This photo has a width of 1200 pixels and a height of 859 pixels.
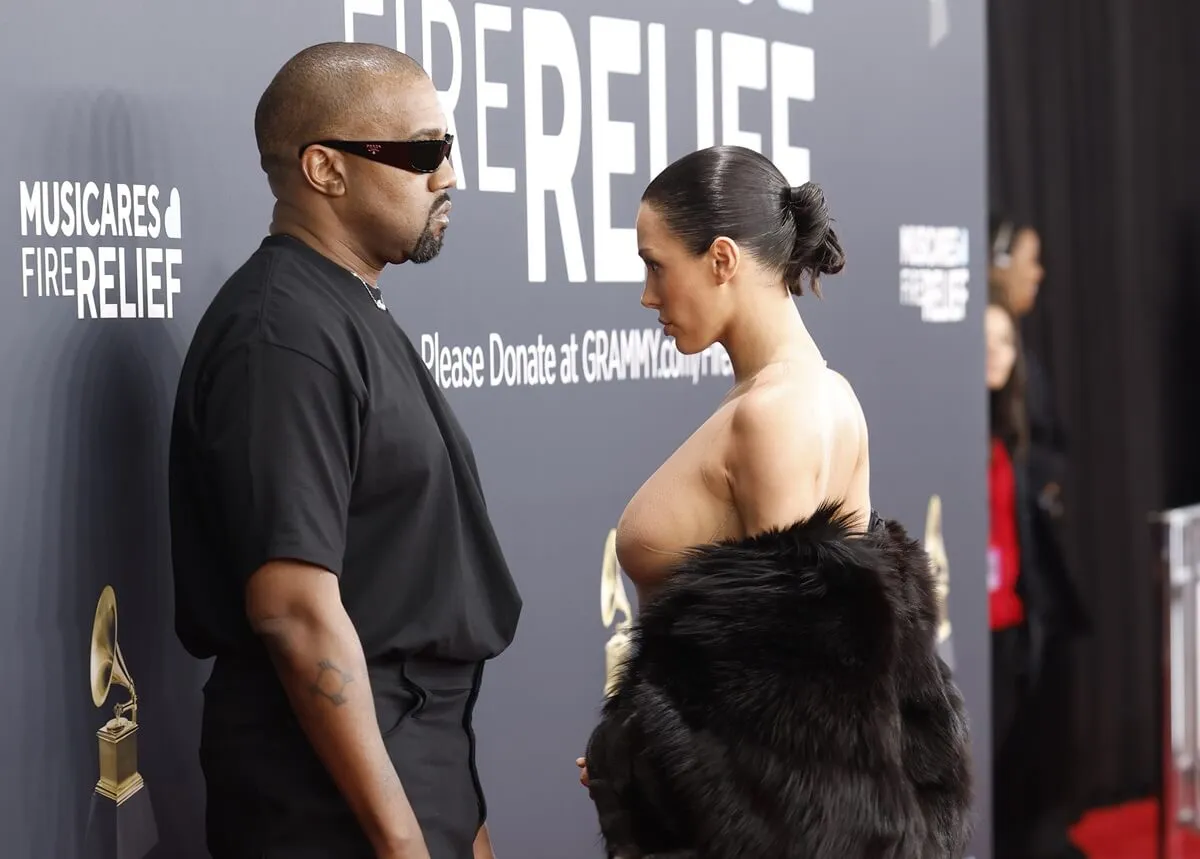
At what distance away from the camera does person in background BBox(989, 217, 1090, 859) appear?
5457 millimetres

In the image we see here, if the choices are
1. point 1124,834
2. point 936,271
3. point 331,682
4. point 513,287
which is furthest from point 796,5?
point 1124,834

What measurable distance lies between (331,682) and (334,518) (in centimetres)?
18

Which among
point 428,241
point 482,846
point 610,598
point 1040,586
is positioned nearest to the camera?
point 428,241

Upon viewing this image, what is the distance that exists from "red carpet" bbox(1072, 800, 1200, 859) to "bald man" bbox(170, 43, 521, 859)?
12.9ft

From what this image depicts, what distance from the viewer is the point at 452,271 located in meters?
2.76

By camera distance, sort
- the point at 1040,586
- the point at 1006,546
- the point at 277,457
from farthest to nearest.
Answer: the point at 1040,586 < the point at 1006,546 < the point at 277,457

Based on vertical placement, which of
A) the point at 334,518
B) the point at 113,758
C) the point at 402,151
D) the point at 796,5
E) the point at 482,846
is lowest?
the point at 482,846

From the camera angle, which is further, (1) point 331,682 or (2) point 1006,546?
(2) point 1006,546

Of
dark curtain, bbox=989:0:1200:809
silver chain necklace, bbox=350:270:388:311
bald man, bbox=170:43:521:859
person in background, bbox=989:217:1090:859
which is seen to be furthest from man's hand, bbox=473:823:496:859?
dark curtain, bbox=989:0:1200:809

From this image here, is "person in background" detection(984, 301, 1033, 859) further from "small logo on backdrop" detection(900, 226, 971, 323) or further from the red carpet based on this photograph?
"small logo on backdrop" detection(900, 226, 971, 323)

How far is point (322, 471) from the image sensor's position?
1868 millimetres

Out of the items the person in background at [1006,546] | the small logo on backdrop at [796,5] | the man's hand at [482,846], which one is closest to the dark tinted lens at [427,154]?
the man's hand at [482,846]

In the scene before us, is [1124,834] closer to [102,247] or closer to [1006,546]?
[1006,546]

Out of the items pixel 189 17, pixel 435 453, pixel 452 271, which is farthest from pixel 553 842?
pixel 189 17
